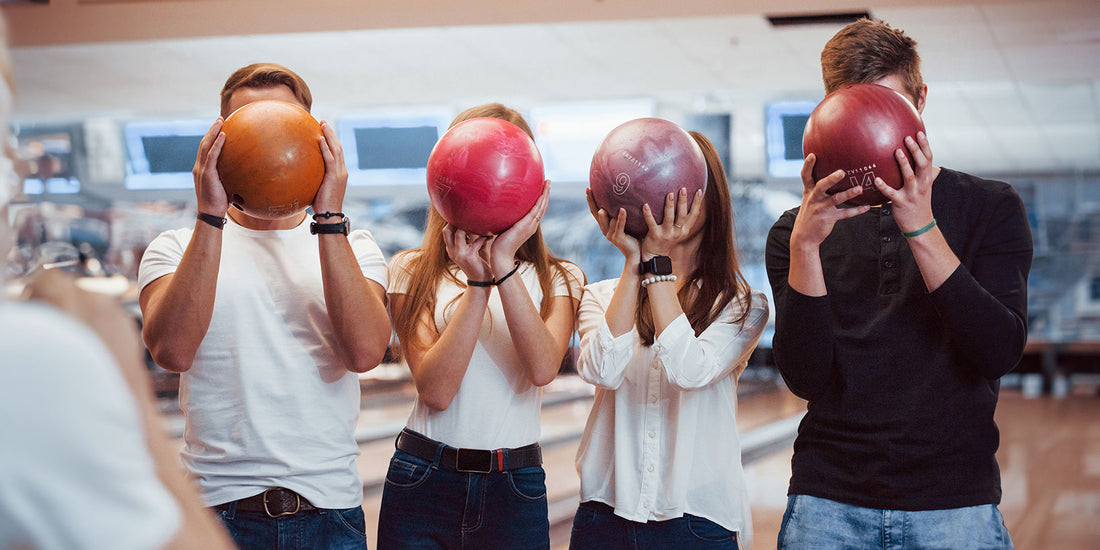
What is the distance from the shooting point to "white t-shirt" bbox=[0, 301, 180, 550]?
0.49 metres

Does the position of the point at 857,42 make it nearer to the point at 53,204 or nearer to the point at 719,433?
the point at 719,433

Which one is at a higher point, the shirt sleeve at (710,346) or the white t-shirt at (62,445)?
the white t-shirt at (62,445)

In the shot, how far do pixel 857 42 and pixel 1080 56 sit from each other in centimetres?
534

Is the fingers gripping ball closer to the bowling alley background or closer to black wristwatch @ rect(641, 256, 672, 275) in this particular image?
black wristwatch @ rect(641, 256, 672, 275)

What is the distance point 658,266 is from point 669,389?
0.72 ft

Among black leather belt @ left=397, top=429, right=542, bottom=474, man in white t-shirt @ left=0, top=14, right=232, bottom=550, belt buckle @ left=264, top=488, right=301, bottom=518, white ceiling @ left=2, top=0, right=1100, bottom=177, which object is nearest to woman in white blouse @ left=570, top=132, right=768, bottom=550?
black leather belt @ left=397, top=429, right=542, bottom=474

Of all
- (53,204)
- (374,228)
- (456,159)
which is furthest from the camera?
(374,228)

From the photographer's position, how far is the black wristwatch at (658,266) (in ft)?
5.28

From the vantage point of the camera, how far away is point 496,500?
1.58 meters

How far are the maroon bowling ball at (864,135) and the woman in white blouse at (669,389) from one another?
0.92 ft

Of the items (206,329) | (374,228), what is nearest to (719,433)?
(206,329)

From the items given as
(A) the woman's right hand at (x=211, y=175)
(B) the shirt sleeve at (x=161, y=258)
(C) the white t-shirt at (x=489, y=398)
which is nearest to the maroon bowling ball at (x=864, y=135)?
(C) the white t-shirt at (x=489, y=398)

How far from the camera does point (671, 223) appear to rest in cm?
157

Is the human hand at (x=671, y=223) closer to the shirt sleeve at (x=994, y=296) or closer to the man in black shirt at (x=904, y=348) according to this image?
the man in black shirt at (x=904, y=348)
